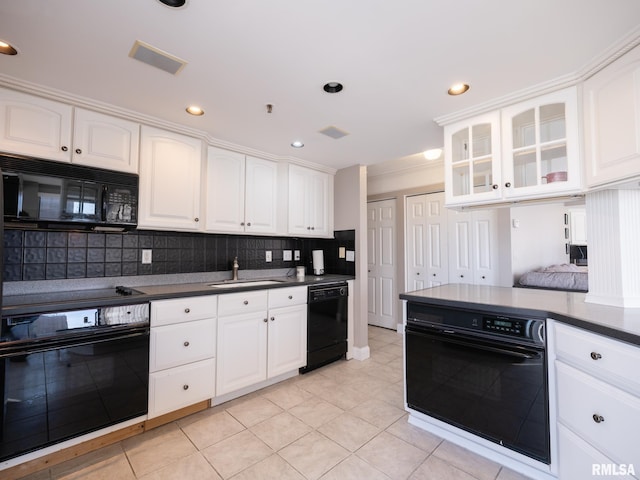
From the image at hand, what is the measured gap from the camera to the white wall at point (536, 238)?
3770 mm

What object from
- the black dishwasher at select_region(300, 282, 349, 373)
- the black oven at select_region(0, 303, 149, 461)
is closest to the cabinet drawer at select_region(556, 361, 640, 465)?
the black dishwasher at select_region(300, 282, 349, 373)

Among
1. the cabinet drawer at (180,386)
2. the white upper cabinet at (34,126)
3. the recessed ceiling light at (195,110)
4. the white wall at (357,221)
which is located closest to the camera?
the white upper cabinet at (34,126)

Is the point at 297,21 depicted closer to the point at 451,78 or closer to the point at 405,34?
the point at 405,34

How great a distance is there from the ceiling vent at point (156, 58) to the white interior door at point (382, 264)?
3.60 metres

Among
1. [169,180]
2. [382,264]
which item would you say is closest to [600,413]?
[169,180]

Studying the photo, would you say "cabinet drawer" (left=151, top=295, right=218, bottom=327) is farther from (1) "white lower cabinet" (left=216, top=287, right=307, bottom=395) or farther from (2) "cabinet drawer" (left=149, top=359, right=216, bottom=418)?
(2) "cabinet drawer" (left=149, top=359, right=216, bottom=418)

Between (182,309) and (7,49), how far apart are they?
68.7 inches

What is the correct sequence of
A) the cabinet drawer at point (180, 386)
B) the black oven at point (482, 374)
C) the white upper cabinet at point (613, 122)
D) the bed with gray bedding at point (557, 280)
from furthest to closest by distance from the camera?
the bed with gray bedding at point (557, 280) < the cabinet drawer at point (180, 386) < the black oven at point (482, 374) < the white upper cabinet at point (613, 122)

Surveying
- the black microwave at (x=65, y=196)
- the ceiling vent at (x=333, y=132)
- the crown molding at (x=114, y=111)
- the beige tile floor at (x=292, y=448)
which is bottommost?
the beige tile floor at (x=292, y=448)

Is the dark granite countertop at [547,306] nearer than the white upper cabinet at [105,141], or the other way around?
the dark granite countertop at [547,306]

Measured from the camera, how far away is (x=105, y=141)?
6.96ft

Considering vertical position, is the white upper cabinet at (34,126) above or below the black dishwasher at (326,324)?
above

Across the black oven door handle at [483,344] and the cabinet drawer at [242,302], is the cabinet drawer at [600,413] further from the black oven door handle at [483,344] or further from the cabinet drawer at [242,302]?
the cabinet drawer at [242,302]

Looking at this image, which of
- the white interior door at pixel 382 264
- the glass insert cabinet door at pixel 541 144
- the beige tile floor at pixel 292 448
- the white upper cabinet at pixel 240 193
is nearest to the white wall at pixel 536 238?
the white interior door at pixel 382 264
